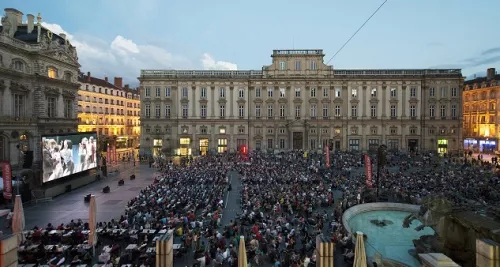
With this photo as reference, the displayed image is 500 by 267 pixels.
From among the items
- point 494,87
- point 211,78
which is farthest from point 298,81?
point 494,87

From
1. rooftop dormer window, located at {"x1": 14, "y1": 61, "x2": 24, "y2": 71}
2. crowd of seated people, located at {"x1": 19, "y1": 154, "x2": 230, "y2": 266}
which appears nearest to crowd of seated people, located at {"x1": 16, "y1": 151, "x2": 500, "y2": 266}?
crowd of seated people, located at {"x1": 19, "y1": 154, "x2": 230, "y2": 266}

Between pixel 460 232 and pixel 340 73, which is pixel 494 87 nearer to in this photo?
pixel 340 73

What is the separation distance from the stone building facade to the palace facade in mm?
16276

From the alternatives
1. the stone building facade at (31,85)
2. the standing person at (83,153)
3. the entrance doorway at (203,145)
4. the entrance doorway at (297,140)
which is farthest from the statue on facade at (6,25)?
the entrance doorway at (297,140)

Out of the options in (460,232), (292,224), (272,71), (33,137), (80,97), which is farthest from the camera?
(80,97)

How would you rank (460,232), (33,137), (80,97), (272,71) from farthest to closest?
(80,97) < (272,71) < (33,137) < (460,232)

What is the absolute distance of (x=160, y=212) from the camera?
20.0m

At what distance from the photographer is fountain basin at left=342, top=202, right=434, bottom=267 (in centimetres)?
1631

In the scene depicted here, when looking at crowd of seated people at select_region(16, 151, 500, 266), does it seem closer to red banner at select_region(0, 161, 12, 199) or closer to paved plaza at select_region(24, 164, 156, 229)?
paved plaza at select_region(24, 164, 156, 229)

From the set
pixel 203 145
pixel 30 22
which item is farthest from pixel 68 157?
pixel 203 145

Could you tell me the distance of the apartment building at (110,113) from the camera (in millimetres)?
66062

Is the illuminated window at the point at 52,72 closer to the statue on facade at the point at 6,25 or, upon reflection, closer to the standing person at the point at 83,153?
the statue on facade at the point at 6,25

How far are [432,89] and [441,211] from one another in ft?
173

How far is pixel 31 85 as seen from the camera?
1503 inches
